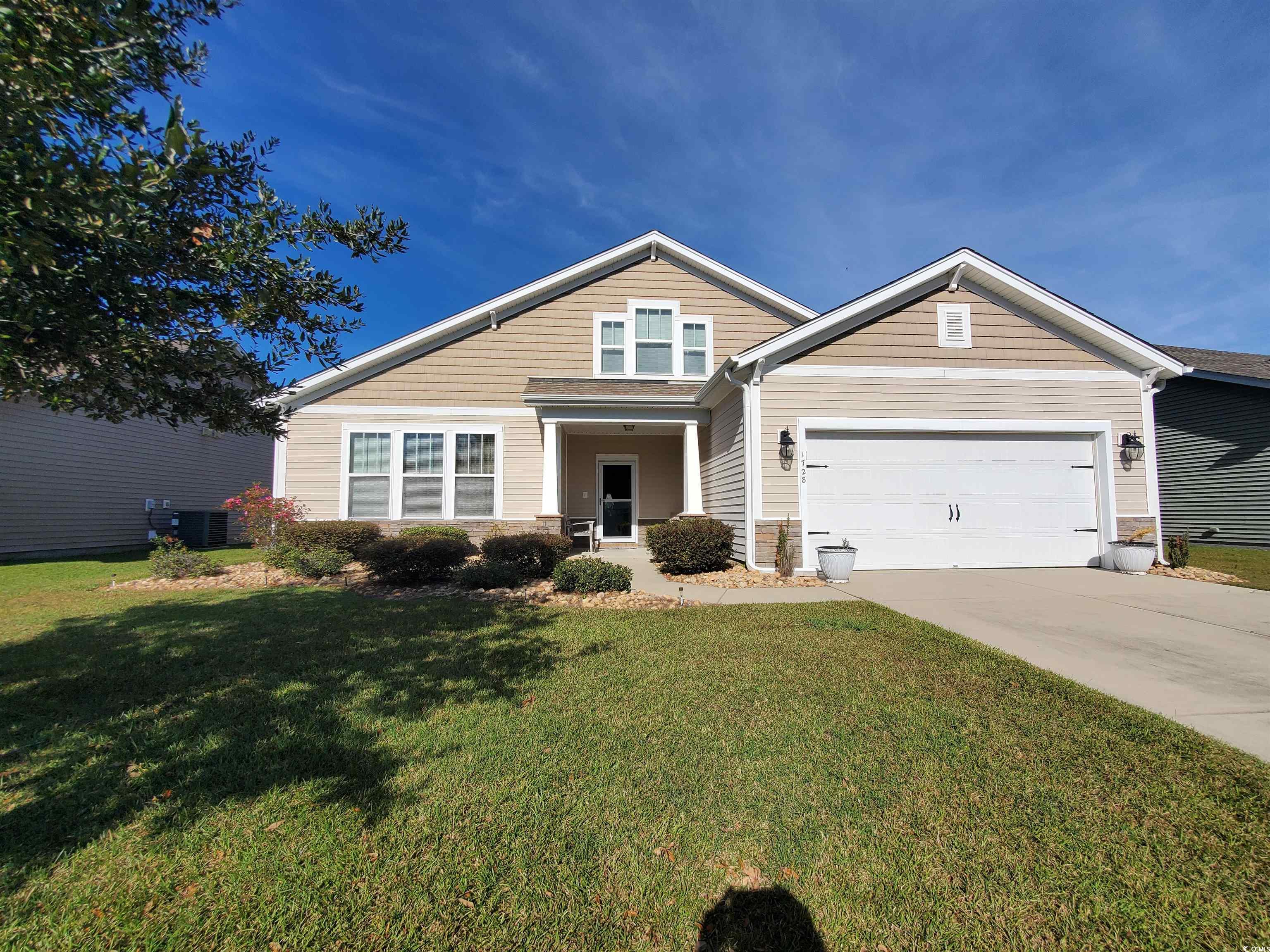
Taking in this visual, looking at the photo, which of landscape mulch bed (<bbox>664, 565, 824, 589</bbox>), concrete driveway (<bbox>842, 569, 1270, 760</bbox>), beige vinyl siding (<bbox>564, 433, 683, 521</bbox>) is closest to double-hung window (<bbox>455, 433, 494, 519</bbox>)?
beige vinyl siding (<bbox>564, 433, 683, 521</bbox>)

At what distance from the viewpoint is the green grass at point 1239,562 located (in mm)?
7961

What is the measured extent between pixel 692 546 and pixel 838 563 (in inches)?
94.1

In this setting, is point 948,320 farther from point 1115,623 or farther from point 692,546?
point 692,546

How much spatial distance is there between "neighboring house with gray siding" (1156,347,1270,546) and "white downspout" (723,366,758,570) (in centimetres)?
977

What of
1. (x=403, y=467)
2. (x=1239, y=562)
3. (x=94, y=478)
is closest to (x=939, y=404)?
(x=1239, y=562)

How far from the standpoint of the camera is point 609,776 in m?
2.62

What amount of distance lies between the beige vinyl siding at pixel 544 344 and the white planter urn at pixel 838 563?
5.88m

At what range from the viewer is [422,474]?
11.6 metres

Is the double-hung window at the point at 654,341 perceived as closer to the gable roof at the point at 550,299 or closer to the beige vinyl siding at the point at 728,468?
the gable roof at the point at 550,299

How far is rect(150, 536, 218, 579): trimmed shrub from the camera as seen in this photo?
8445mm

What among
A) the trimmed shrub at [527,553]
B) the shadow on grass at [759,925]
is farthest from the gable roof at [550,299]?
the shadow on grass at [759,925]

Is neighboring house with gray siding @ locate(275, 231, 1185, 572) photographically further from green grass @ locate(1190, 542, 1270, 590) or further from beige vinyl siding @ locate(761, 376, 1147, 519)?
green grass @ locate(1190, 542, 1270, 590)

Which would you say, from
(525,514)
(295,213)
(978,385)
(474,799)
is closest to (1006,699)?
(474,799)

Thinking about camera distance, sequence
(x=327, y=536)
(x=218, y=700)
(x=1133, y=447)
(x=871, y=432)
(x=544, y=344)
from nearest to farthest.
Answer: (x=218, y=700) < (x=871, y=432) < (x=1133, y=447) < (x=327, y=536) < (x=544, y=344)
